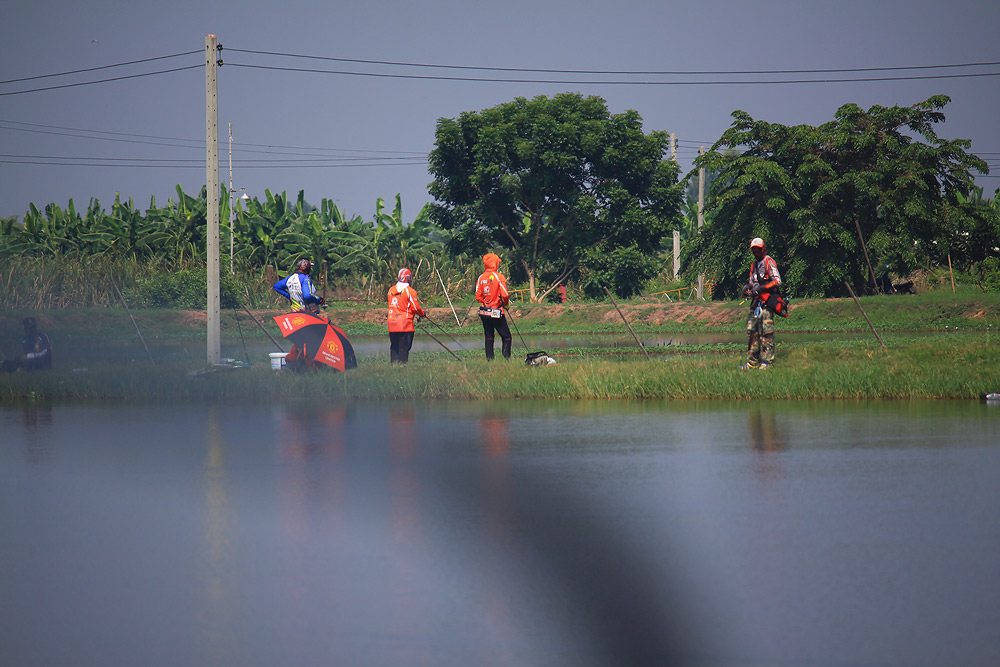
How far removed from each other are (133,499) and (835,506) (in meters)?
5.26

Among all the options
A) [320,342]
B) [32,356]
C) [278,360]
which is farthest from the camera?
[32,356]

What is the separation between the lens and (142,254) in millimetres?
43094

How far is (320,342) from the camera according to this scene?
1581 centimetres

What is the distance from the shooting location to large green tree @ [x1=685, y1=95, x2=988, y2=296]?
32.1 m

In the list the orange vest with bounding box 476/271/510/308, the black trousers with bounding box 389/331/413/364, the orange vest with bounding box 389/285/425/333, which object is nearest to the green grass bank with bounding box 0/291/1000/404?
the black trousers with bounding box 389/331/413/364

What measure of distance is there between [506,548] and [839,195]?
30223 mm

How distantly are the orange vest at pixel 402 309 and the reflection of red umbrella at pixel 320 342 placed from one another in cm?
143

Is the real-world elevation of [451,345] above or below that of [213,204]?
below

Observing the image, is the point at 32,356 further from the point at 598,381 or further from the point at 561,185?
the point at 561,185

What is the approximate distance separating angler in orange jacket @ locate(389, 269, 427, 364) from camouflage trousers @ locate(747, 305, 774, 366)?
5.60 m

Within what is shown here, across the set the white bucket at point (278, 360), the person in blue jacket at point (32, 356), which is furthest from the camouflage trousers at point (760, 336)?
the person in blue jacket at point (32, 356)

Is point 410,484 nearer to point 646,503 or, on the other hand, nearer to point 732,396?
point 646,503

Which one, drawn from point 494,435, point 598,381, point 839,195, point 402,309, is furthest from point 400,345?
point 839,195

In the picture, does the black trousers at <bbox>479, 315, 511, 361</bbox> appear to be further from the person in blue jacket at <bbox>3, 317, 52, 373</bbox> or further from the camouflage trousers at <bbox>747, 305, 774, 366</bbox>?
the person in blue jacket at <bbox>3, 317, 52, 373</bbox>
